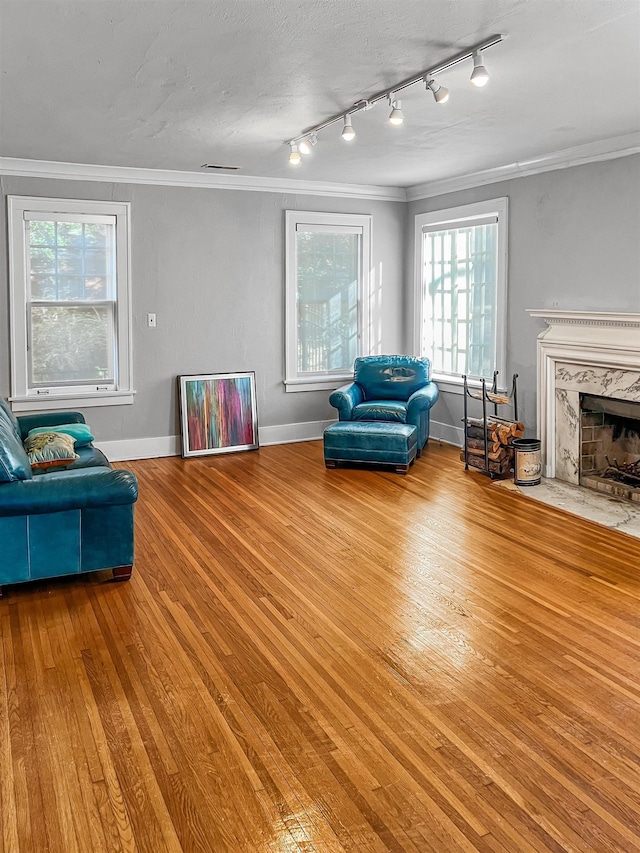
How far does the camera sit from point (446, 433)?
7.75 meters

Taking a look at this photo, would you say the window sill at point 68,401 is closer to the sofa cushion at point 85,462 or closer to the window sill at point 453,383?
the sofa cushion at point 85,462

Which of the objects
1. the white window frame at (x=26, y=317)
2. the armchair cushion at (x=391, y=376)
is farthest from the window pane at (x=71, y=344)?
the armchair cushion at (x=391, y=376)

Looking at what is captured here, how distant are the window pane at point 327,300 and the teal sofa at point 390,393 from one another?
465 millimetres

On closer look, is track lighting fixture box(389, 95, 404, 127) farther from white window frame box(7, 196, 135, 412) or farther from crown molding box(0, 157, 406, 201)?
white window frame box(7, 196, 135, 412)

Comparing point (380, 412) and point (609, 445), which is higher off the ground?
point (380, 412)

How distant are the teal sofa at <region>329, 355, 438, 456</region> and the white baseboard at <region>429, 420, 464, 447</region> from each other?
396 millimetres

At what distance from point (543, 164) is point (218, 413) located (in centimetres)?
365

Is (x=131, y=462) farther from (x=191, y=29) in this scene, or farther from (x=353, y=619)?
(x=191, y=29)

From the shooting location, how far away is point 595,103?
14.3ft

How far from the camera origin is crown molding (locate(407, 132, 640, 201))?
5.34 metres

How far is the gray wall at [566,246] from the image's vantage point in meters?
5.43

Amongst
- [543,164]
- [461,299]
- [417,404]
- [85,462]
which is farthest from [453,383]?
[85,462]

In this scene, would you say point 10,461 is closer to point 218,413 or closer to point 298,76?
point 298,76

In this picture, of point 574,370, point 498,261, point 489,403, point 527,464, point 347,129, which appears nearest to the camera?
point 347,129
